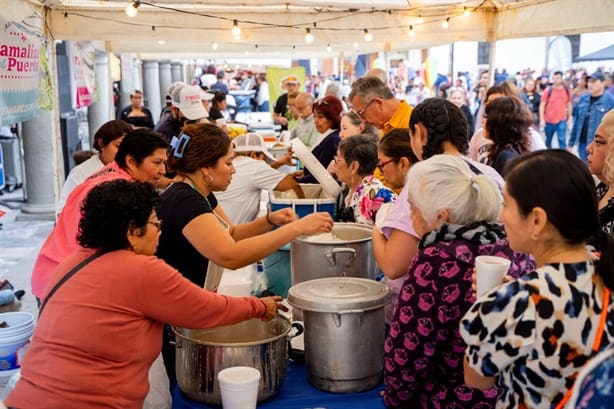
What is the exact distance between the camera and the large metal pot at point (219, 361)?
1.91 metres

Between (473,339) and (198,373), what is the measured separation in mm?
915

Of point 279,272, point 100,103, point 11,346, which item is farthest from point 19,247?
point 100,103

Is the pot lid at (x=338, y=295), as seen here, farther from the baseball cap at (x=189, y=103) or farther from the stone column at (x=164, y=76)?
the stone column at (x=164, y=76)

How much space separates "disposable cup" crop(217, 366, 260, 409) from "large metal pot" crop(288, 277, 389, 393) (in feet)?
0.90

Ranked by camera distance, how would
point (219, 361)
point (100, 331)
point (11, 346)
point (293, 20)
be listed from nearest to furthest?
point (100, 331)
point (219, 361)
point (11, 346)
point (293, 20)

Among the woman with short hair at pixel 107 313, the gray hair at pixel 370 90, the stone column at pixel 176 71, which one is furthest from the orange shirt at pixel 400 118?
the stone column at pixel 176 71

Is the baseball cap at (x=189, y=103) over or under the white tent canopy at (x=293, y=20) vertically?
under

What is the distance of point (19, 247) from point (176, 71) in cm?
2063

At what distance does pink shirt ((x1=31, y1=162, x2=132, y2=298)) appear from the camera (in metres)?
2.94

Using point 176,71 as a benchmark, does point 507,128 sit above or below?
below

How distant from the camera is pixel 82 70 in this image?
8.66 m

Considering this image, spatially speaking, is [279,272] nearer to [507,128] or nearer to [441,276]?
[441,276]

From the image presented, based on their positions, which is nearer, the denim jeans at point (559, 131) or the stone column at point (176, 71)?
the denim jeans at point (559, 131)

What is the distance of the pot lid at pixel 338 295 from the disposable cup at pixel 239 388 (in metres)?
0.28
